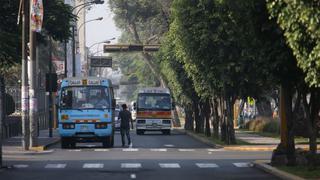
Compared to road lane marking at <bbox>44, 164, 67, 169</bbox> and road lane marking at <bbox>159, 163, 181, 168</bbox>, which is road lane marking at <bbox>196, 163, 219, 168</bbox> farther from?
road lane marking at <bbox>44, 164, 67, 169</bbox>

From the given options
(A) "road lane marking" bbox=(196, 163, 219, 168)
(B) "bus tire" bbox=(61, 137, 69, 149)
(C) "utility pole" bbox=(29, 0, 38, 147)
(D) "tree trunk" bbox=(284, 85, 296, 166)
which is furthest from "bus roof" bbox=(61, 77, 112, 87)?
(D) "tree trunk" bbox=(284, 85, 296, 166)

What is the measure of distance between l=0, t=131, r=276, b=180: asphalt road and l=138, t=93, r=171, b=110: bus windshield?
68.8ft

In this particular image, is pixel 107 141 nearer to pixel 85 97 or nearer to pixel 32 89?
pixel 85 97

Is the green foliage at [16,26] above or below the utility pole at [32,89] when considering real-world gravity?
above

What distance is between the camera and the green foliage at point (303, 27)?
14867 millimetres

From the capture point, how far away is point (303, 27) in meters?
16.0

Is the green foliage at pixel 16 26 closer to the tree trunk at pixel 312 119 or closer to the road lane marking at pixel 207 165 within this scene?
the road lane marking at pixel 207 165

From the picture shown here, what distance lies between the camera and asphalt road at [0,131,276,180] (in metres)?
23.6

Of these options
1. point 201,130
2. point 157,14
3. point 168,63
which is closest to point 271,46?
point 168,63

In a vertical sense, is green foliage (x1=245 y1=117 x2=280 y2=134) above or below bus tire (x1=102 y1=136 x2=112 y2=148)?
above

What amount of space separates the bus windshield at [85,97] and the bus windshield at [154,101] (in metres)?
20.2

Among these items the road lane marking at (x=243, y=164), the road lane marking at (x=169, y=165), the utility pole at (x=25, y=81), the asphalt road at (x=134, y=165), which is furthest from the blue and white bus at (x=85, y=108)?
the road lane marking at (x=243, y=164)

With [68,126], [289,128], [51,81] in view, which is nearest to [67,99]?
[68,126]

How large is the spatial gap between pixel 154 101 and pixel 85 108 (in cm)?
2078
